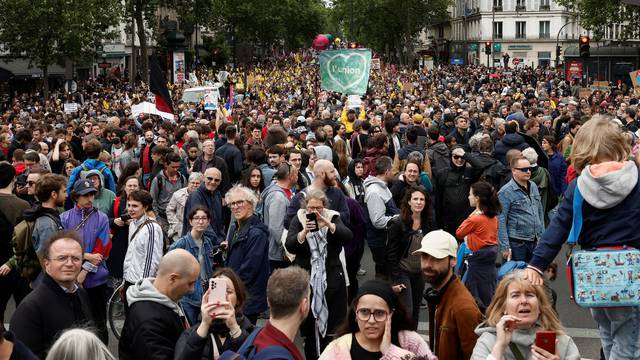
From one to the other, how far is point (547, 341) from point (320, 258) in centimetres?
339

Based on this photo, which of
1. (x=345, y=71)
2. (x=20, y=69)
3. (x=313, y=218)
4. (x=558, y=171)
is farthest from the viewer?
(x=20, y=69)

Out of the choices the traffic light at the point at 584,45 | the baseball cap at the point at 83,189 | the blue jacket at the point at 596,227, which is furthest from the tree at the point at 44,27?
the blue jacket at the point at 596,227

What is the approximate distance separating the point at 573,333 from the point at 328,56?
497 inches

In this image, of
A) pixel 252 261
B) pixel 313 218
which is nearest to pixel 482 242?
pixel 313 218

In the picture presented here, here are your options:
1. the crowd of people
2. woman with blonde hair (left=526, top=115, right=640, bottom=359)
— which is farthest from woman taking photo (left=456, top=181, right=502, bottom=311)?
woman with blonde hair (left=526, top=115, right=640, bottom=359)

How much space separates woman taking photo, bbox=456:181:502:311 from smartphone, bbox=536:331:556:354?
3575 mm

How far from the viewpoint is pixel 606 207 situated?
5.36 meters

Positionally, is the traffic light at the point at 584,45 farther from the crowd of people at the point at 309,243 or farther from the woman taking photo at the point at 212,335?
the woman taking photo at the point at 212,335

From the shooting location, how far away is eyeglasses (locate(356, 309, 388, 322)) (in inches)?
188

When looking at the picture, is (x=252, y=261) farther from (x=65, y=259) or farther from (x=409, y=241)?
(x=65, y=259)

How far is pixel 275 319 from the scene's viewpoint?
4516 mm

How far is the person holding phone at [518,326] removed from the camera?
4484 mm

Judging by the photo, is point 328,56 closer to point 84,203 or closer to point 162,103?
point 162,103

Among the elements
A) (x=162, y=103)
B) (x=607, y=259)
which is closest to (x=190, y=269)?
(x=607, y=259)
